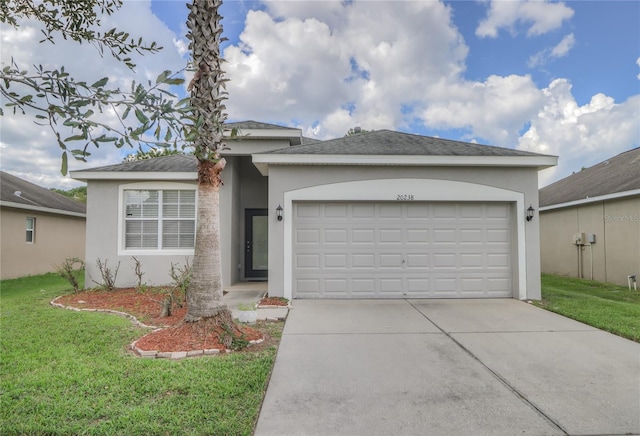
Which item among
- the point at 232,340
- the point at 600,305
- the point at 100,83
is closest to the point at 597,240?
the point at 600,305

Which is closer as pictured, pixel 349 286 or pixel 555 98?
pixel 349 286

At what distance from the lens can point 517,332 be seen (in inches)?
226

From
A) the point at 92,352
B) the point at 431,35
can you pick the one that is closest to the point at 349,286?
the point at 92,352

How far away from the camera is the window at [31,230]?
537 inches

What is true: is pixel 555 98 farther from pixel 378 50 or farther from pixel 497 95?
pixel 378 50

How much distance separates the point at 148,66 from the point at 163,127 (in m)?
2.36

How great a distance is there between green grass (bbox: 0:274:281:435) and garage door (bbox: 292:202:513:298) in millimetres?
3710

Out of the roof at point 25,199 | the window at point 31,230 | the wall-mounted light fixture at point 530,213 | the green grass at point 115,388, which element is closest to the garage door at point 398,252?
the wall-mounted light fixture at point 530,213

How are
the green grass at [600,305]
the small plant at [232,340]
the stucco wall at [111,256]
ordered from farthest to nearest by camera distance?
the stucco wall at [111,256]
the green grass at [600,305]
the small plant at [232,340]

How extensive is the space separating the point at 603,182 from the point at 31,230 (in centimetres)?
2217

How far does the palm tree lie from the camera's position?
5.13 metres

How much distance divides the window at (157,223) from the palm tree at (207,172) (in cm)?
521

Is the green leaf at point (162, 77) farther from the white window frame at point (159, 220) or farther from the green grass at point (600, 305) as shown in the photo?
the white window frame at point (159, 220)

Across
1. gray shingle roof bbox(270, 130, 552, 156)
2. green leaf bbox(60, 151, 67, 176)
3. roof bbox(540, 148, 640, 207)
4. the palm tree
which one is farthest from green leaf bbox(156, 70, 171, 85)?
roof bbox(540, 148, 640, 207)
